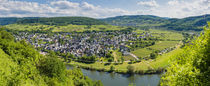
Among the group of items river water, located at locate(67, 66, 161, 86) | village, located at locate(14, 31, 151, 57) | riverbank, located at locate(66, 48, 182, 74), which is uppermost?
village, located at locate(14, 31, 151, 57)

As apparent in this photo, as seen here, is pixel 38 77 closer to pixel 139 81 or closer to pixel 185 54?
pixel 185 54

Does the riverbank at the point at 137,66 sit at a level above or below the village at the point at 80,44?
below

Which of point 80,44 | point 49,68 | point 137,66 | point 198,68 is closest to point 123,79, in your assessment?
point 137,66

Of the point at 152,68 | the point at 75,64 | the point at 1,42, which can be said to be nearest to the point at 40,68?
the point at 1,42

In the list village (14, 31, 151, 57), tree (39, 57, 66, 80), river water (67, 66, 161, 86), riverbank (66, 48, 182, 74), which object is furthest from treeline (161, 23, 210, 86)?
village (14, 31, 151, 57)

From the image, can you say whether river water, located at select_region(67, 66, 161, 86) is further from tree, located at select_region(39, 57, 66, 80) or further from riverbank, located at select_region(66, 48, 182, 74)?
tree, located at select_region(39, 57, 66, 80)

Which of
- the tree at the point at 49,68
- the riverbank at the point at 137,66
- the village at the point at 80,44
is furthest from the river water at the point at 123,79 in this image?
the tree at the point at 49,68

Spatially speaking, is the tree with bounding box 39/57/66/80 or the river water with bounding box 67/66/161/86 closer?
the tree with bounding box 39/57/66/80

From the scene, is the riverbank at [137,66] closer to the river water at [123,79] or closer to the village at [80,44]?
the river water at [123,79]
